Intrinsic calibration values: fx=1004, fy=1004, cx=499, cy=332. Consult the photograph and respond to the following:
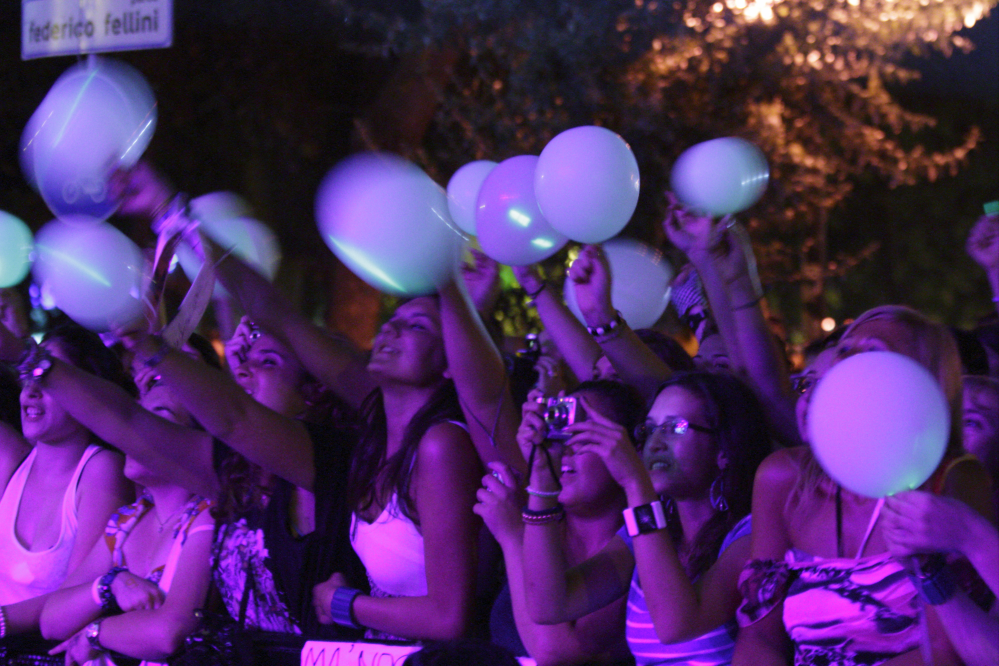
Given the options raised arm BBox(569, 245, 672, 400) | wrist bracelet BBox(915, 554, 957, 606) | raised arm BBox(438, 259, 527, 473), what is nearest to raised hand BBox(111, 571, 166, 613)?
raised arm BBox(438, 259, 527, 473)

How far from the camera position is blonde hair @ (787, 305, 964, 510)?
1.84m

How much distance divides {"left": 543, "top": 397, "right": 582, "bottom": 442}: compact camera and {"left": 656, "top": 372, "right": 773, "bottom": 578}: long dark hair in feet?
0.79

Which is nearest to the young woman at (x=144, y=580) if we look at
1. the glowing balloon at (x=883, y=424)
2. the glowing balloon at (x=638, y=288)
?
the glowing balloon at (x=638, y=288)

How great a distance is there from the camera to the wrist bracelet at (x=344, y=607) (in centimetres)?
244

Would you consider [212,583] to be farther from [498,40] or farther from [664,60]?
[664,60]

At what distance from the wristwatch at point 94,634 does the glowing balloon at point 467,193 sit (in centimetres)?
158

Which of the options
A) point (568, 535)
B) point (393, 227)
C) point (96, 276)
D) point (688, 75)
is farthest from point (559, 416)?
point (688, 75)

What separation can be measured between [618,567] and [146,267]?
147cm

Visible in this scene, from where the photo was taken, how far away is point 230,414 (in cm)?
249

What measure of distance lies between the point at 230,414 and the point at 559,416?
0.82 m

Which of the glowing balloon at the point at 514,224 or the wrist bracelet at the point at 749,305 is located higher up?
the glowing balloon at the point at 514,224

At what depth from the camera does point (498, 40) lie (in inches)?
250

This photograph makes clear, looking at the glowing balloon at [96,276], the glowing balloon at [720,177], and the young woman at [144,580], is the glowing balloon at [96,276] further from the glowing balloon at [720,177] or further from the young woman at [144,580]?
the glowing balloon at [720,177]

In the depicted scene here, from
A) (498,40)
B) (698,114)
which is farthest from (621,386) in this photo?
(698,114)
